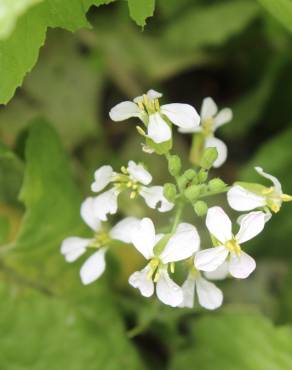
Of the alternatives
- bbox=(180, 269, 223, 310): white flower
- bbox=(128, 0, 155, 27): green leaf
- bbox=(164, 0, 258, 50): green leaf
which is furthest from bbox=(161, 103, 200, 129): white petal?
bbox=(164, 0, 258, 50): green leaf

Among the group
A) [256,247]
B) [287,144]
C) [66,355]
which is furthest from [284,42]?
[66,355]

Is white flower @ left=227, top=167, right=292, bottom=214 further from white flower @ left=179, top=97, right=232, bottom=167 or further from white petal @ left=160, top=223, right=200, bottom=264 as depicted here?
white flower @ left=179, top=97, right=232, bottom=167

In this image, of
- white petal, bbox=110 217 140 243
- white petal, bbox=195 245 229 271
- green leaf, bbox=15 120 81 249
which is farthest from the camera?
green leaf, bbox=15 120 81 249

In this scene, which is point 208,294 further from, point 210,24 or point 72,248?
point 210,24

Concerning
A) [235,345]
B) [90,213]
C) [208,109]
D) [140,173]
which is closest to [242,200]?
[140,173]

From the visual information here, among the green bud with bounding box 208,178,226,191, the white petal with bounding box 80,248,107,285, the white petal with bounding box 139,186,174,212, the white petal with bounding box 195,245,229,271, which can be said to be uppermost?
the green bud with bounding box 208,178,226,191

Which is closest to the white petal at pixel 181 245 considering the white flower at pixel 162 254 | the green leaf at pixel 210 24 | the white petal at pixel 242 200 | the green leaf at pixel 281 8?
the white flower at pixel 162 254
